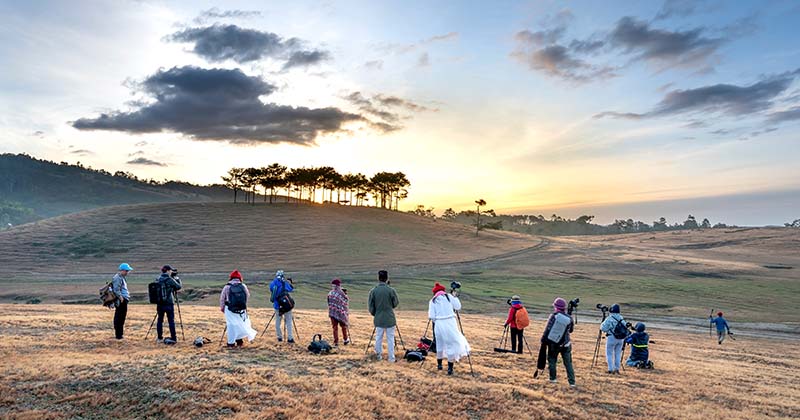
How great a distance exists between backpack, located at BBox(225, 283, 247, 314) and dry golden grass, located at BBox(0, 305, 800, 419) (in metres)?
1.57

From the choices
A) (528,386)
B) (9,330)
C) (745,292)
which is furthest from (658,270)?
(9,330)

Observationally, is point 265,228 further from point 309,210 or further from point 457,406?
point 457,406

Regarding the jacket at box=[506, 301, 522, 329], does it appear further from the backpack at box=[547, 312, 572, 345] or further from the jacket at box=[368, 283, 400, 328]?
the jacket at box=[368, 283, 400, 328]

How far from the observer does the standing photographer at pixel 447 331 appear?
15.0 meters

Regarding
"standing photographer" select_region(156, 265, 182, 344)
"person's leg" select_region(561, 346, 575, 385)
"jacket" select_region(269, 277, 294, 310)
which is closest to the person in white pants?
"person's leg" select_region(561, 346, 575, 385)

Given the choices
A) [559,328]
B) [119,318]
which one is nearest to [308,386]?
[559,328]

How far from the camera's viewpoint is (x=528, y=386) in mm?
14156

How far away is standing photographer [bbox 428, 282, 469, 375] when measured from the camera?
15.0 metres

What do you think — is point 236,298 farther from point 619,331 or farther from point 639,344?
point 639,344

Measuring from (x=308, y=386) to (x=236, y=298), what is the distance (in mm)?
6483

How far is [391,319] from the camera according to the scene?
16.1 metres

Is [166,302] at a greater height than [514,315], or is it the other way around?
[166,302]

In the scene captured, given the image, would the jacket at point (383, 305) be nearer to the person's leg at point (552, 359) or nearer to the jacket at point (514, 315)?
the person's leg at point (552, 359)

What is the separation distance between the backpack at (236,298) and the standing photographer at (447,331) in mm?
7395
